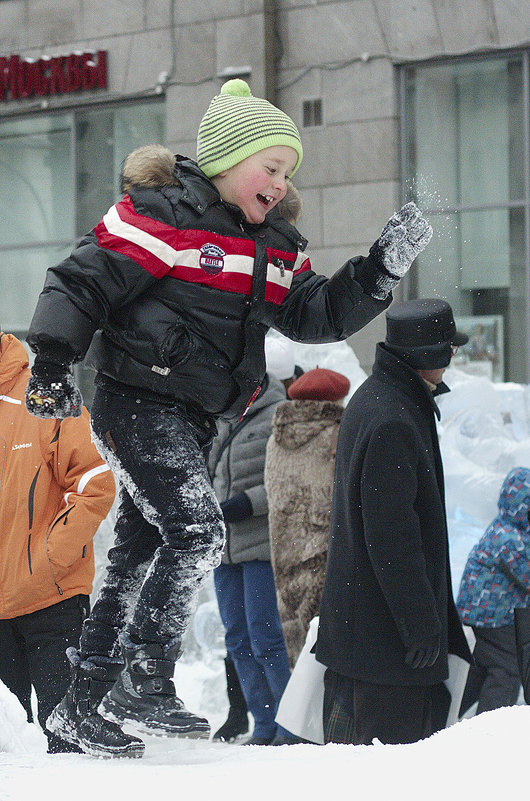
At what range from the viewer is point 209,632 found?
23.5ft

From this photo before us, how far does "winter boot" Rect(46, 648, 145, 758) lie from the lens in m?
3.03

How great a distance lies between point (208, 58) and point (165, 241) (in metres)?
9.67

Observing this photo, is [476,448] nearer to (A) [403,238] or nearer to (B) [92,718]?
(A) [403,238]

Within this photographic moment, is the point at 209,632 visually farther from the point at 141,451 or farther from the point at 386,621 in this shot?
the point at 141,451

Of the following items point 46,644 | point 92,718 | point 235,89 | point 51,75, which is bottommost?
point 46,644

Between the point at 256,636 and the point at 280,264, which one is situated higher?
the point at 280,264

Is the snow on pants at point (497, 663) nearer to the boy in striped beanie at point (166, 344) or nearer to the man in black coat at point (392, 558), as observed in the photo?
the man in black coat at point (392, 558)

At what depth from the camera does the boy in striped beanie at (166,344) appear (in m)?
2.95

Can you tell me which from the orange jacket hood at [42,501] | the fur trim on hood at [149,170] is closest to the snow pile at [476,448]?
the orange jacket hood at [42,501]

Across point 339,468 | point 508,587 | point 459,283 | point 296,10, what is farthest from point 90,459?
point 296,10

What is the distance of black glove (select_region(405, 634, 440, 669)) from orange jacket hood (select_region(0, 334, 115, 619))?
4.31 feet

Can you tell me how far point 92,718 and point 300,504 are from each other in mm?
2471

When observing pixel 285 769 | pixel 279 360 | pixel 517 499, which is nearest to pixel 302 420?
pixel 279 360

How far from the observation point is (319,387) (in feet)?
18.4
